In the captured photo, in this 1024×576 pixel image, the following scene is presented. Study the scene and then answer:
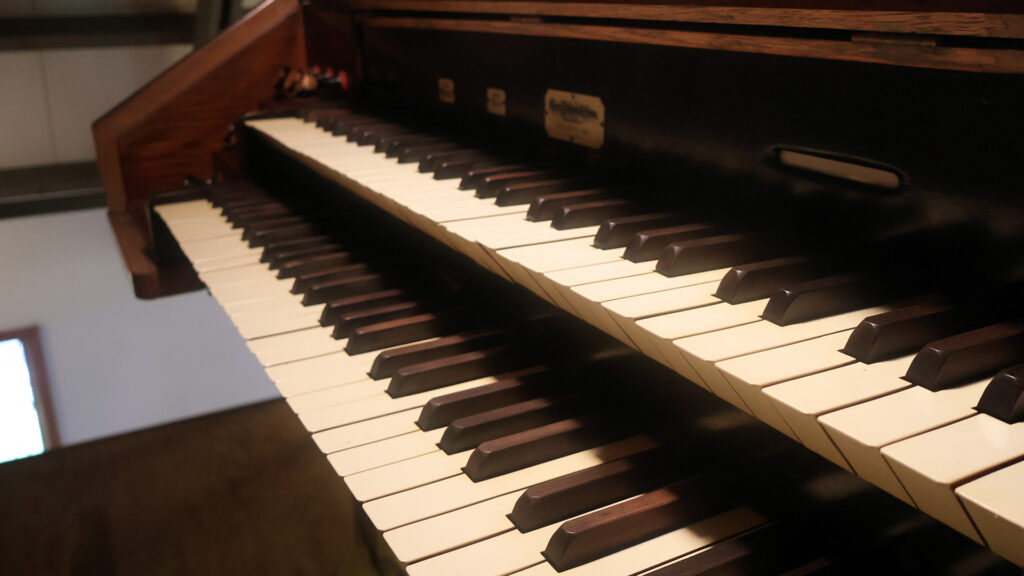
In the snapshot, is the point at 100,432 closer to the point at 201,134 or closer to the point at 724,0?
the point at 201,134

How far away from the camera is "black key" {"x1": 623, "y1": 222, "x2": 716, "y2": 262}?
105 centimetres

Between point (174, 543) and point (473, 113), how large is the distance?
1.46 metres

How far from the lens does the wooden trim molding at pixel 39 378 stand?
228 inches

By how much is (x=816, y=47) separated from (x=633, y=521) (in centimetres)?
56

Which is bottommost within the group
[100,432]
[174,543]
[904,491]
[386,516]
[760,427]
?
[100,432]

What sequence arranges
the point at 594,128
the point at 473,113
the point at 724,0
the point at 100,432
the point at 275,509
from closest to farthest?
the point at 724,0, the point at 594,128, the point at 473,113, the point at 275,509, the point at 100,432

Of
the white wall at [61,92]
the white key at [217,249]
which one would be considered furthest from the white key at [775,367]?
the white wall at [61,92]

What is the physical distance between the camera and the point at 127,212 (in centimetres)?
267

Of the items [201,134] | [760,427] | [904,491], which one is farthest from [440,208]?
[201,134]

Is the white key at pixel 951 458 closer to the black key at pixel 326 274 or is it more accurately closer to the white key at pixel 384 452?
the white key at pixel 384 452

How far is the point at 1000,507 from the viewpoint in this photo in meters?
0.55

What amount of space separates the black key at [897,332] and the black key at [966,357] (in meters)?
0.03

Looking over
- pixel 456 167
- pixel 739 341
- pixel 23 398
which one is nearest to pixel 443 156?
pixel 456 167

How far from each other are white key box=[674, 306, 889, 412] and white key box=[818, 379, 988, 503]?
12 cm
